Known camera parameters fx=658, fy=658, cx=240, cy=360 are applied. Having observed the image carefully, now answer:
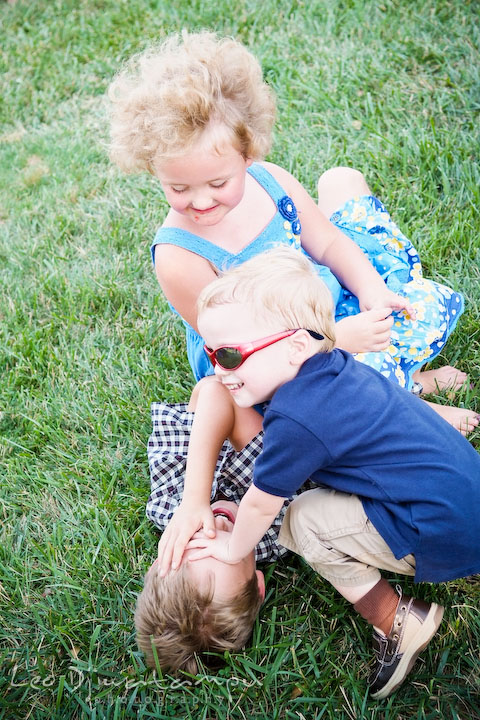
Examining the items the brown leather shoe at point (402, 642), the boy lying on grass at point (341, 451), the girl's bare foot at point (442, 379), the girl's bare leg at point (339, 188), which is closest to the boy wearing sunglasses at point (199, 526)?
the boy lying on grass at point (341, 451)

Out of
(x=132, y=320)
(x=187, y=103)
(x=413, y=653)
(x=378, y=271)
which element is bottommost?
(x=132, y=320)

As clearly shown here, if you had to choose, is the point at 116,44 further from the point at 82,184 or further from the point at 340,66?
the point at 340,66

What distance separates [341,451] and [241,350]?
1.16ft

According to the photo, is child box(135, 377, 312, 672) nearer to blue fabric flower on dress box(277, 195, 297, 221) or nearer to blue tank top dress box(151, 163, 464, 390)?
blue tank top dress box(151, 163, 464, 390)

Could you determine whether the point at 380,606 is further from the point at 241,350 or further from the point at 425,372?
the point at 425,372

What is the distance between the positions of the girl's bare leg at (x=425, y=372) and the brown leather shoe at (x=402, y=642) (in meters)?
0.69

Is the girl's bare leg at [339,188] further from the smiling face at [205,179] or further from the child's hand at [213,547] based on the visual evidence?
the child's hand at [213,547]

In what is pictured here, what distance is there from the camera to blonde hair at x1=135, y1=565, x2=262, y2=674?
1.81 m

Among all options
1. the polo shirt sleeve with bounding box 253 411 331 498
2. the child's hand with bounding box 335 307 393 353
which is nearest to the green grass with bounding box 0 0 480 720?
the child's hand with bounding box 335 307 393 353

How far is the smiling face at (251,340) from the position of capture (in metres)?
1.67

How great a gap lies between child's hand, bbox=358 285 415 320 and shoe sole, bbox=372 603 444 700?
989 millimetres

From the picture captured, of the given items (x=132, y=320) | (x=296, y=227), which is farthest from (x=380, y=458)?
(x=132, y=320)

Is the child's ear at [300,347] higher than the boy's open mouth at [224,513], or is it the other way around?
the child's ear at [300,347]

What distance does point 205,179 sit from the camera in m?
1.95
